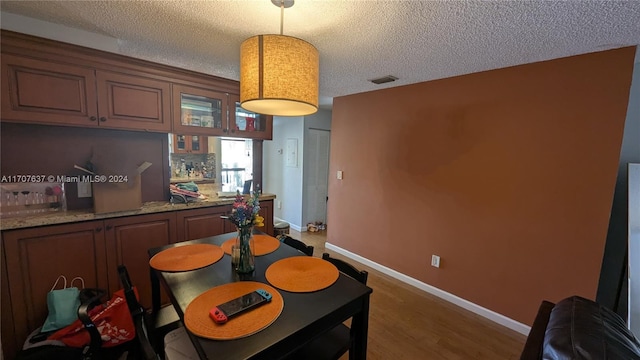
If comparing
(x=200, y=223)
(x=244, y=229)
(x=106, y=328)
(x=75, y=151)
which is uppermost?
(x=75, y=151)

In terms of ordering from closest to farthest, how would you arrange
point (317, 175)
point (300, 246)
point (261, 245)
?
point (261, 245), point (300, 246), point (317, 175)

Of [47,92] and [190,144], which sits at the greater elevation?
[47,92]

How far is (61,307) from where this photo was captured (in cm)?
168

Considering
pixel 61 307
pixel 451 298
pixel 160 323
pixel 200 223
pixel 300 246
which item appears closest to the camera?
pixel 160 323

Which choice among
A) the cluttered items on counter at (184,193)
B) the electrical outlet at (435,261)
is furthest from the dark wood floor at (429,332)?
the cluttered items on counter at (184,193)

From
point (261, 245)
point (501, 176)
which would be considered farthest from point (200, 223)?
point (501, 176)

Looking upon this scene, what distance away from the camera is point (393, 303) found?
247cm

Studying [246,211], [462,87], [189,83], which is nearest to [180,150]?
[189,83]

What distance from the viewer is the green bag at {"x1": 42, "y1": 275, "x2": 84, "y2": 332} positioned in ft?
5.42

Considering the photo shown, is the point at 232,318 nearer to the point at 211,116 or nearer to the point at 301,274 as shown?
the point at 301,274

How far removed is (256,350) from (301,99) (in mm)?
1062

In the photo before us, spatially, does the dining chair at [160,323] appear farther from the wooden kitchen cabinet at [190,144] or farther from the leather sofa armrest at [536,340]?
the leather sofa armrest at [536,340]

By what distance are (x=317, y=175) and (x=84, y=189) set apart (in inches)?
127

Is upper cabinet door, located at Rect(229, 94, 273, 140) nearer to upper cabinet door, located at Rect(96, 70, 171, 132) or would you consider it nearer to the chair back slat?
upper cabinet door, located at Rect(96, 70, 171, 132)
